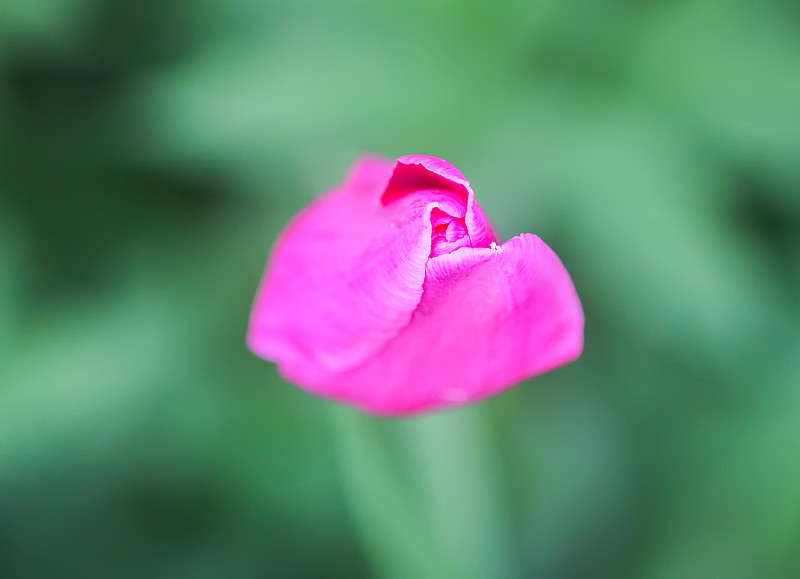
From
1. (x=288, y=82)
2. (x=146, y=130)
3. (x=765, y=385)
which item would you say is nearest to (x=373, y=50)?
(x=288, y=82)

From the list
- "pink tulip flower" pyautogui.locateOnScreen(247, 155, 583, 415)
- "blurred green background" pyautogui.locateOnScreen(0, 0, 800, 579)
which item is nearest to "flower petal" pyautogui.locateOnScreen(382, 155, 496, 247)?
"pink tulip flower" pyautogui.locateOnScreen(247, 155, 583, 415)

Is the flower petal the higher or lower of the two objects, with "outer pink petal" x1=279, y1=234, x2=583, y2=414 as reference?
higher

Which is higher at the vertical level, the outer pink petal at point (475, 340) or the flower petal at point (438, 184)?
the flower petal at point (438, 184)

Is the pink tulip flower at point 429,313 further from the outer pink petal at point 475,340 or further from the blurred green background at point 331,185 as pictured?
the blurred green background at point 331,185

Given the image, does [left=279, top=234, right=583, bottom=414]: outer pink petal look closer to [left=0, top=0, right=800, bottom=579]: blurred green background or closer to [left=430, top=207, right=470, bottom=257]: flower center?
[left=430, top=207, right=470, bottom=257]: flower center

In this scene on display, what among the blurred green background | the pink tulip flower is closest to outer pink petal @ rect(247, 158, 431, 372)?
the pink tulip flower

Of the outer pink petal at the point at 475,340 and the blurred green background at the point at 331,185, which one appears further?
the blurred green background at the point at 331,185

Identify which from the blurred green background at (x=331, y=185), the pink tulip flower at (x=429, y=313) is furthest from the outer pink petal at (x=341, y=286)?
the blurred green background at (x=331, y=185)

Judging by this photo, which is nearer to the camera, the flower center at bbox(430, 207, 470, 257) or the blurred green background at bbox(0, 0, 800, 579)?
the flower center at bbox(430, 207, 470, 257)
